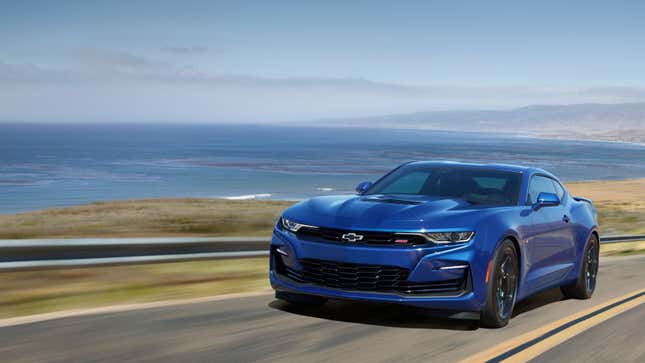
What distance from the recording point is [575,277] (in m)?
8.76

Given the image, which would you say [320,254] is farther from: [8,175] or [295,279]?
[8,175]

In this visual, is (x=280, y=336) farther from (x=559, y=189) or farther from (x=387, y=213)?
(x=559, y=189)

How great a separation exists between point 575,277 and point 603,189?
83424mm

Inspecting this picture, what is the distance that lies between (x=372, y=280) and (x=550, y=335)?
5.33 feet

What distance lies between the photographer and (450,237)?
20.5 feet

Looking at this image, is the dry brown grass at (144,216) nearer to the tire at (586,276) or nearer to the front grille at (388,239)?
the tire at (586,276)

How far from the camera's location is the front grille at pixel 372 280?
6105 mm

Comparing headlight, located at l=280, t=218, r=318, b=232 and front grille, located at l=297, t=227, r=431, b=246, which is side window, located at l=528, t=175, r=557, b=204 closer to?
front grille, located at l=297, t=227, r=431, b=246

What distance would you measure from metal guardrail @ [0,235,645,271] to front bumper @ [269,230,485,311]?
2551 millimetres

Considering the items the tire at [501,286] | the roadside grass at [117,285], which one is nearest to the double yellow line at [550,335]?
the tire at [501,286]

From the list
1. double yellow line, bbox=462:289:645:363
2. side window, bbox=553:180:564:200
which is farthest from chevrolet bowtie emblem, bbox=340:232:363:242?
side window, bbox=553:180:564:200

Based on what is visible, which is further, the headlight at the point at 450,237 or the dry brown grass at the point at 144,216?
the dry brown grass at the point at 144,216

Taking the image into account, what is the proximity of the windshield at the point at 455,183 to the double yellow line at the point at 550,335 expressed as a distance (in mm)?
1215

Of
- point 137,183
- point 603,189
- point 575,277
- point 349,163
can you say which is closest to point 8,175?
point 137,183
